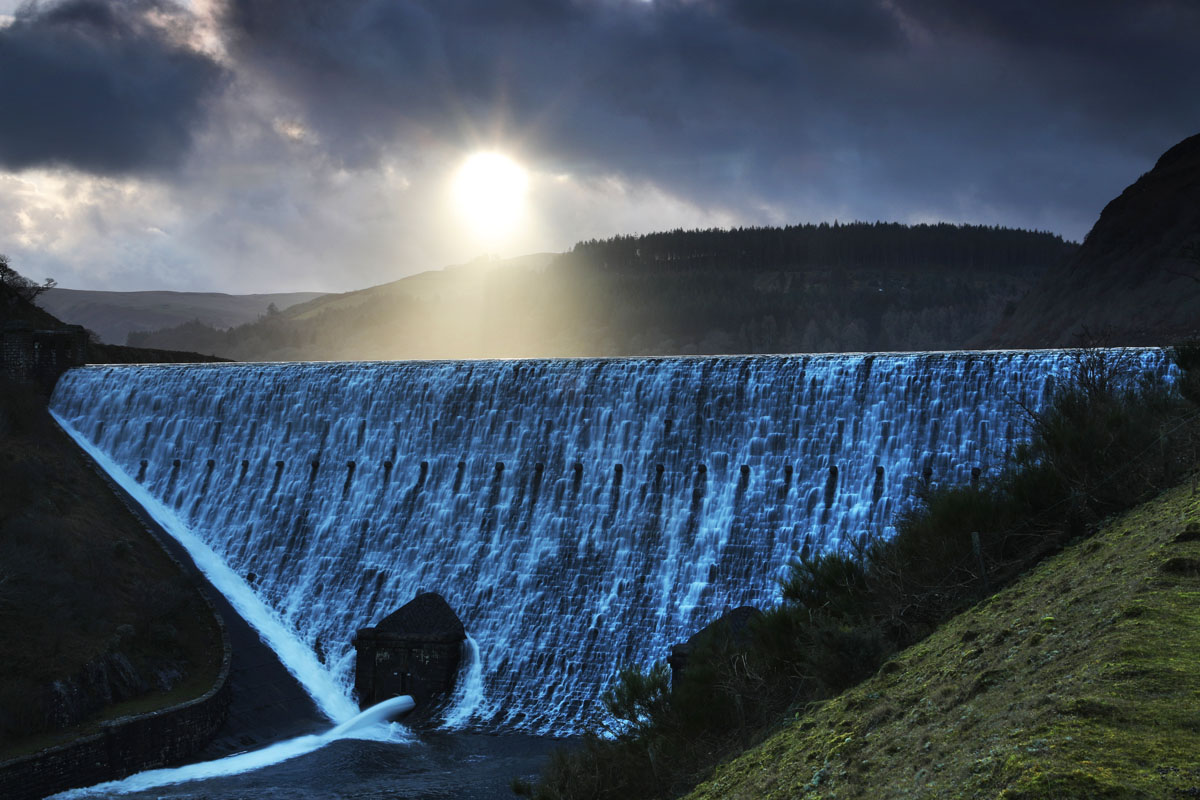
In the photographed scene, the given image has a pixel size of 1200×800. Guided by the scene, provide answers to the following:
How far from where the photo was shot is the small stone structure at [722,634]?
18047mm

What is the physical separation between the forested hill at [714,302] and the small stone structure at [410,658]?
231 feet

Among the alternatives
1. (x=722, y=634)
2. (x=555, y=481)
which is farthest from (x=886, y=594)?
(x=555, y=481)

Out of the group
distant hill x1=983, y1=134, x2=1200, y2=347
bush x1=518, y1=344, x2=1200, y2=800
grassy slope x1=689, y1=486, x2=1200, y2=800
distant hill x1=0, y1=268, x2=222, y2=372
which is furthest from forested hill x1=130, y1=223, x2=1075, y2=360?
grassy slope x1=689, y1=486, x2=1200, y2=800

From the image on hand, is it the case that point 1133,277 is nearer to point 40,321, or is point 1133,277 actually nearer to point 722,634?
point 722,634

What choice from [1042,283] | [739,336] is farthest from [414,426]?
[739,336]

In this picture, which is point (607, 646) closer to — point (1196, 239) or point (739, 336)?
point (1196, 239)

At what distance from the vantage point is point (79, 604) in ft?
94.0

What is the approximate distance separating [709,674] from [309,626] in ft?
67.9

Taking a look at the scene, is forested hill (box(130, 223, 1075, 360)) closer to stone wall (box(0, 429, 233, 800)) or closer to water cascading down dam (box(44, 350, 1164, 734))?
water cascading down dam (box(44, 350, 1164, 734))

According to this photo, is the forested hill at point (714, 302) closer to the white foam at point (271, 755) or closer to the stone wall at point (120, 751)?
the white foam at point (271, 755)

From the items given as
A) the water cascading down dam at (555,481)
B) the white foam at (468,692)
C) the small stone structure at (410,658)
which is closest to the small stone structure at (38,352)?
the water cascading down dam at (555,481)

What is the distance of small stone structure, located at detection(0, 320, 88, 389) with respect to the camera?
44312 millimetres

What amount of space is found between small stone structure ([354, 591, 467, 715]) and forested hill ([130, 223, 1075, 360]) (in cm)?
7041

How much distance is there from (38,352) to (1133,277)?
57.1 m
